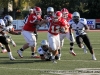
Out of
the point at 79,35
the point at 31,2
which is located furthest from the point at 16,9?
the point at 79,35

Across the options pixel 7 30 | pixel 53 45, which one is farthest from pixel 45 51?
pixel 7 30

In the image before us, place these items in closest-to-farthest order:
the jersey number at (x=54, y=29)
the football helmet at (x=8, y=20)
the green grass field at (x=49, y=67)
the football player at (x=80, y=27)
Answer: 1. the green grass field at (x=49, y=67)
2. the jersey number at (x=54, y=29)
3. the football helmet at (x=8, y=20)
4. the football player at (x=80, y=27)

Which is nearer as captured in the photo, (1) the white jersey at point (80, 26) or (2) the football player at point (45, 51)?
(2) the football player at point (45, 51)

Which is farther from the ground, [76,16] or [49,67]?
[76,16]

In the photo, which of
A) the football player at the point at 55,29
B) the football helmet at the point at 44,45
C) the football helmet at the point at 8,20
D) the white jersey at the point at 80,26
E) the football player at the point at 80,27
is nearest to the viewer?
the football player at the point at 55,29

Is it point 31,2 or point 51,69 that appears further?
point 31,2

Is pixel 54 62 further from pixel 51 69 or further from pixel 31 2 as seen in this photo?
pixel 31 2

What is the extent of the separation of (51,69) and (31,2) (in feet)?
117

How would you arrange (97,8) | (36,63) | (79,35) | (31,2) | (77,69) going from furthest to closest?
1. (31,2)
2. (97,8)
3. (79,35)
4. (36,63)
5. (77,69)

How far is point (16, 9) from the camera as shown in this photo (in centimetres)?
4312

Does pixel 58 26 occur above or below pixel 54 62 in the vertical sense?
above

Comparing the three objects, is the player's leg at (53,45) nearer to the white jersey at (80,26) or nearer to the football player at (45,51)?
the football player at (45,51)

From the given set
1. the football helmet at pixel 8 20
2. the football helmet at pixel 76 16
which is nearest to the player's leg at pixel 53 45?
the football helmet at pixel 76 16

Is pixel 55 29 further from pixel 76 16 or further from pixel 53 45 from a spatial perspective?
pixel 76 16
